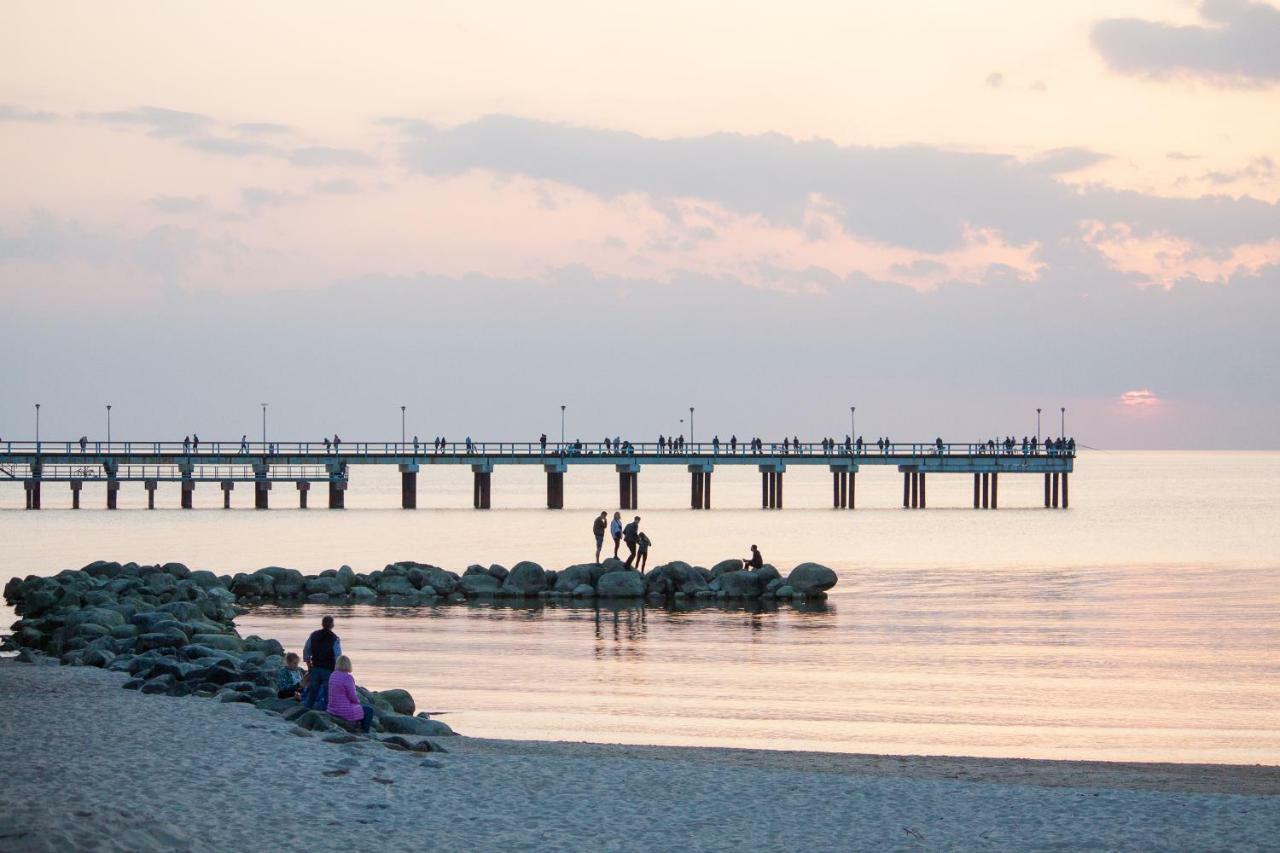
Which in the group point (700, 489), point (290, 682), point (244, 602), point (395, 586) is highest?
point (700, 489)

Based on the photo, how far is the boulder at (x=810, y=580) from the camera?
36500 mm

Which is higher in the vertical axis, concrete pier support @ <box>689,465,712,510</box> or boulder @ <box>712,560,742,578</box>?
concrete pier support @ <box>689,465,712,510</box>

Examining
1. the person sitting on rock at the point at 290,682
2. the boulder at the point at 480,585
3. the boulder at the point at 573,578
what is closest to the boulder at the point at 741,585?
the boulder at the point at 573,578

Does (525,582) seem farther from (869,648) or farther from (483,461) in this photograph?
(483,461)

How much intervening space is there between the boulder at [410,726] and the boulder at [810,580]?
1977cm

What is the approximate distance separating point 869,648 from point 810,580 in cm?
880

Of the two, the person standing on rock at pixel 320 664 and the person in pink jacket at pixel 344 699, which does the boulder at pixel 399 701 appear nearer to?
the person standing on rock at pixel 320 664

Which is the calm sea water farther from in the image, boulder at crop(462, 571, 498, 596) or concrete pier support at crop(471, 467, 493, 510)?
concrete pier support at crop(471, 467, 493, 510)

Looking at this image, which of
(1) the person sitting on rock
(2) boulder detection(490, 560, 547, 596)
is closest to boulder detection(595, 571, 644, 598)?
(2) boulder detection(490, 560, 547, 596)

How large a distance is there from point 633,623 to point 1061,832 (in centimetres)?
2004

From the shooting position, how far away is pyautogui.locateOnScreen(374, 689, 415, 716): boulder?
19484 mm

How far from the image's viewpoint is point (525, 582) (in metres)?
37.8

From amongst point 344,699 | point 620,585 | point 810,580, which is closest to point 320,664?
point 344,699

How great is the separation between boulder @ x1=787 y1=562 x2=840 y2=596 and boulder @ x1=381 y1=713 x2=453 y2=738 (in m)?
19.8
